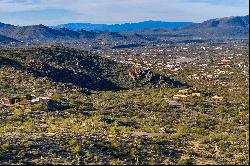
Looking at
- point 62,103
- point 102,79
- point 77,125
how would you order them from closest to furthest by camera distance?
point 77,125 → point 62,103 → point 102,79

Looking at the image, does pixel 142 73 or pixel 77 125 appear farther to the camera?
pixel 142 73

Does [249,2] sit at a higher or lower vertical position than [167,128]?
higher

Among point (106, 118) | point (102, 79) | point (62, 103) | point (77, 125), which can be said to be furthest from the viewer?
point (102, 79)

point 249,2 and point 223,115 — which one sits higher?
point 249,2

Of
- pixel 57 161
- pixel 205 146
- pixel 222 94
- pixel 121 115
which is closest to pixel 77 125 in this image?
pixel 121 115

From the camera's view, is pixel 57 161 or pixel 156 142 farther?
pixel 156 142

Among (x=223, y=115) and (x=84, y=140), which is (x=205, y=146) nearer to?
(x=84, y=140)

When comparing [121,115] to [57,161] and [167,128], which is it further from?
[57,161]

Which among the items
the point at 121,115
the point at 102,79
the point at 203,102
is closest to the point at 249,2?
the point at 121,115

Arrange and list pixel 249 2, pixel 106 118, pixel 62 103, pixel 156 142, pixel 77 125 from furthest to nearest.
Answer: pixel 62 103 < pixel 106 118 < pixel 77 125 < pixel 156 142 < pixel 249 2
